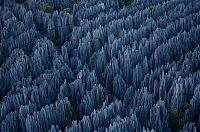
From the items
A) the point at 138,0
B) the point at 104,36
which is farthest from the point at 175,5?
the point at 104,36

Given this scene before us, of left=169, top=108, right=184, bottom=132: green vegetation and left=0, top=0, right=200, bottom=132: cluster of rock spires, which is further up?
left=0, top=0, right=200, bottom=132: cluster of rock spires

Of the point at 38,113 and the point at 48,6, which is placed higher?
the point at 48,6

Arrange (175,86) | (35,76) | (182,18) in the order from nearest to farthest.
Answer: (175,86)
(35,76)
(182,18)

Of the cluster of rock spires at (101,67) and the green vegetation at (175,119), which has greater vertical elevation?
the cluster of rock spires at (101,67)

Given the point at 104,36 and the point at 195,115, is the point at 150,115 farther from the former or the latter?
the point at 104,36

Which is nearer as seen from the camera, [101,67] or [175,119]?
[175,119]
